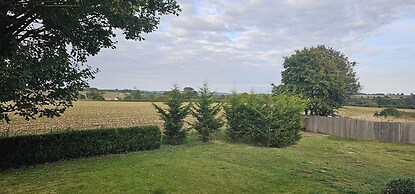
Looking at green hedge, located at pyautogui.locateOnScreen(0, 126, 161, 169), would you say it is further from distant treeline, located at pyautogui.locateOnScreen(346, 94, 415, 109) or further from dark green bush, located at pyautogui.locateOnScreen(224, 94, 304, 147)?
distant treeline, located at pyautogui.locateOnScreen(346, 94, 415, 109)

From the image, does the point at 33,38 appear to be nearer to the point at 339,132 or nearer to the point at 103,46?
the point at 103,46

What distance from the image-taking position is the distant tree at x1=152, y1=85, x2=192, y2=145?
18.7 metres

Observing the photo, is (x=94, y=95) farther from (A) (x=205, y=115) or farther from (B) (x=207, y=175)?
(B) (x=207, y=175)

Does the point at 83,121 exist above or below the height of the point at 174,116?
below

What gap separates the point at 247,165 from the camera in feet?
38.3

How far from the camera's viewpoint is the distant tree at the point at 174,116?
18747 millimetres

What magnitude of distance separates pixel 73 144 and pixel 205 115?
8.86m

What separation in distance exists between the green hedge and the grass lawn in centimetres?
55

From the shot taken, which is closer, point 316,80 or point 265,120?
point 265,120

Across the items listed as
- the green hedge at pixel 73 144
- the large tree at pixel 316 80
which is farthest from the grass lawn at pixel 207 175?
the large tree at pixel 316 80

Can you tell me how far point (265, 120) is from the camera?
18.6m

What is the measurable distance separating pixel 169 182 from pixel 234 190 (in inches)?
70.7

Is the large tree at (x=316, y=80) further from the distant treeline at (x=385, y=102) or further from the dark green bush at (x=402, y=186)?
the dark green bush at (x=402, y=186)

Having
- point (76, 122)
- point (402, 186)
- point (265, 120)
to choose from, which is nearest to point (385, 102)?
point (265, 120)
